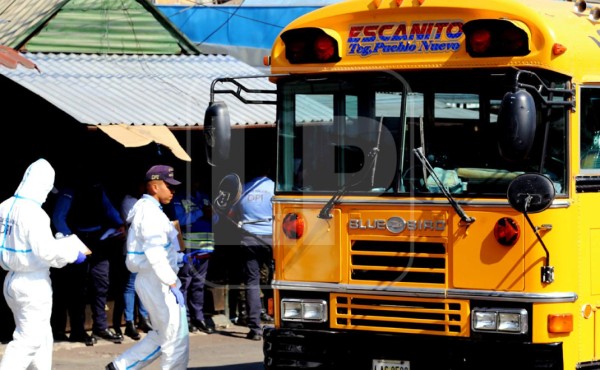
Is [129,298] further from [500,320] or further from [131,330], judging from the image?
[500,320]

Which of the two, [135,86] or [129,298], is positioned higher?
[135,86]

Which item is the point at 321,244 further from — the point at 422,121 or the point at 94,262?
the point at 94,262

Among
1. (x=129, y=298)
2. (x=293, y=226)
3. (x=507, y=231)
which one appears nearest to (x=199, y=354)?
(x=129, y=298)

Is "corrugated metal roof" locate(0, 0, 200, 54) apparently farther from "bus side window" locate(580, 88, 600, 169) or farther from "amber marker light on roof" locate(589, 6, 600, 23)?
"bus side window" locate(580, 88, 600, 169)

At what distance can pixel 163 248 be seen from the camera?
10039mm

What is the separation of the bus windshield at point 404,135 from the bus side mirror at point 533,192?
212 millimetres

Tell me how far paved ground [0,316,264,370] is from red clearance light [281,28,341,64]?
376 centimetres

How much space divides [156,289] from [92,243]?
2.96 metres

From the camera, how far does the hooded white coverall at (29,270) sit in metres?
9.66

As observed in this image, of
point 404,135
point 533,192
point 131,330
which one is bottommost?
point 131,330

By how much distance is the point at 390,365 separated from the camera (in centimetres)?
896

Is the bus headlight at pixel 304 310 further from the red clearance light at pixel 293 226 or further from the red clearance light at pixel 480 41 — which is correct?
the red clearance light at pixel 480 41

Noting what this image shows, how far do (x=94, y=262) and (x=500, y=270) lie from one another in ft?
18.3

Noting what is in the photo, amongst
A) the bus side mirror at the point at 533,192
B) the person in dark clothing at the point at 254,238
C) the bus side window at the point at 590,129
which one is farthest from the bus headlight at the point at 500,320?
the person in dark clothing at the point at 254,238
